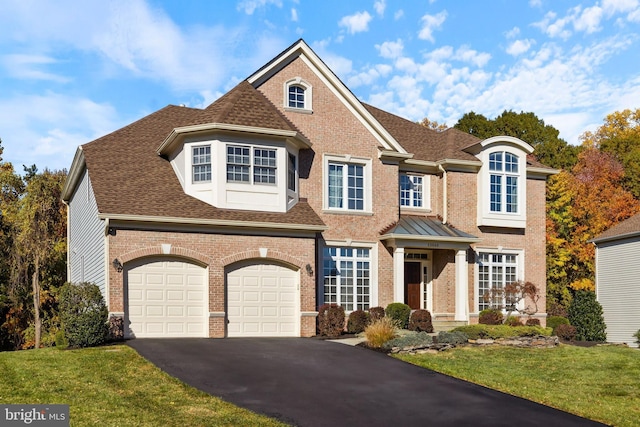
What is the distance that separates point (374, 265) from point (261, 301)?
5328 mm

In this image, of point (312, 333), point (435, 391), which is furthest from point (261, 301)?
point (435, 391)

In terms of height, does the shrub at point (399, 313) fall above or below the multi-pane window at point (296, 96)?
below

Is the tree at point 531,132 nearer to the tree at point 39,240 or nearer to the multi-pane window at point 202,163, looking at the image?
the tree at point 39,240

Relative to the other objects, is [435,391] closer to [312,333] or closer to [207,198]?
[312,333]

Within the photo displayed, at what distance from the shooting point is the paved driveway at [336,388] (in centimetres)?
1284

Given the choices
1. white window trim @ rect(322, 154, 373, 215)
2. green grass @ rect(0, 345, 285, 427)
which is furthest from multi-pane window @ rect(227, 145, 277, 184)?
green grass @ rect(0, 345, 285, 427)

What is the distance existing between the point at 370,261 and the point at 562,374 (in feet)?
35.3

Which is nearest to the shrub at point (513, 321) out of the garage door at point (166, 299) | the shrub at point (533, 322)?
the shrub at point (533, 322)

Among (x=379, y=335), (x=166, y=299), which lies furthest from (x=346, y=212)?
(x=166, y=299)

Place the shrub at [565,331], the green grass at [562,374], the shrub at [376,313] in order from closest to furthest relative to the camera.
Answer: the green grass at [562,374], the shrub at [376,313], the shrub at [565,331]

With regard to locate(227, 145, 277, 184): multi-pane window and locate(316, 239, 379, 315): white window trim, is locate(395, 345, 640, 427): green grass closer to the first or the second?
locate(316, 239, 379, 315): white window trim

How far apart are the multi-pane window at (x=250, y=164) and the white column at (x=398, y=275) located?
571 centimetres

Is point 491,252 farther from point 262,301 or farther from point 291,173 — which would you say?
point 262,301

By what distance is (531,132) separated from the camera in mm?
51500
